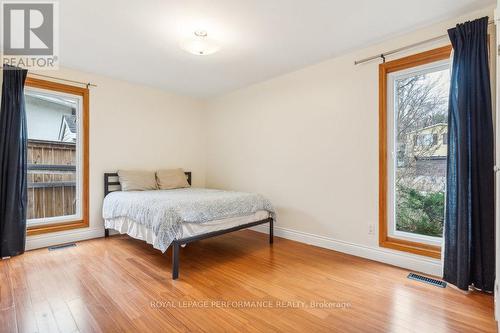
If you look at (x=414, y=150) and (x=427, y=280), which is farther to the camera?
(x=414, y=150)

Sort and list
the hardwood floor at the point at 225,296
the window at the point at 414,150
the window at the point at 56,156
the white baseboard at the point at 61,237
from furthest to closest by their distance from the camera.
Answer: the window at the point at 56,156 < the white baseboard at the point at 61,237 < the window at the point at 414,150 < the hardwood floor at the point at 225,296

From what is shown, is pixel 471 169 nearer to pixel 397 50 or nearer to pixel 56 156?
pixel 397 50

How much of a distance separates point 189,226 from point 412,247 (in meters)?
2.21

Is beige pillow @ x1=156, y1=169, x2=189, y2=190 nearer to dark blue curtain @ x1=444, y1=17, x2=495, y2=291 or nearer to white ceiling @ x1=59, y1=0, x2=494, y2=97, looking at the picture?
white ceiling @ x1=59, y1=0, x2=494, y2=97

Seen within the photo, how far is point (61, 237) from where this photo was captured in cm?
338

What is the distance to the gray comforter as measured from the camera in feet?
7.97

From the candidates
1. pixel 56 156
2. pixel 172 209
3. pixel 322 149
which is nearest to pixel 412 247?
pixel 322 149

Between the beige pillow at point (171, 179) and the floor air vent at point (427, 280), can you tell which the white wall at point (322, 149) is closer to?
the floor air vent at point (427, 280)

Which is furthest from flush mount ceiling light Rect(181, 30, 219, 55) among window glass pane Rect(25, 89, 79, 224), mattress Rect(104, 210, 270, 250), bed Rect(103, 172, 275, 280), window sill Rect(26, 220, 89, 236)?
window sill Rect(26, 220, 89, 236)

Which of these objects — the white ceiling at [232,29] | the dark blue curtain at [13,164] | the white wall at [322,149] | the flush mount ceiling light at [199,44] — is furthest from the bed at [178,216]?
the white ceiling at [232,29]

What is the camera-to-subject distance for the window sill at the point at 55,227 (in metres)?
3.19

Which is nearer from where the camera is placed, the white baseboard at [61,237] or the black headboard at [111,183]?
the white baseboard at [61,237]

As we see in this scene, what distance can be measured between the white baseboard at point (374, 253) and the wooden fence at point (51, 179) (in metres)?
3.03

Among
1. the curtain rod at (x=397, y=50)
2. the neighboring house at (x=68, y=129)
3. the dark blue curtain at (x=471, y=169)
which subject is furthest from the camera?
the neighboring house at (x=68, y=129)
